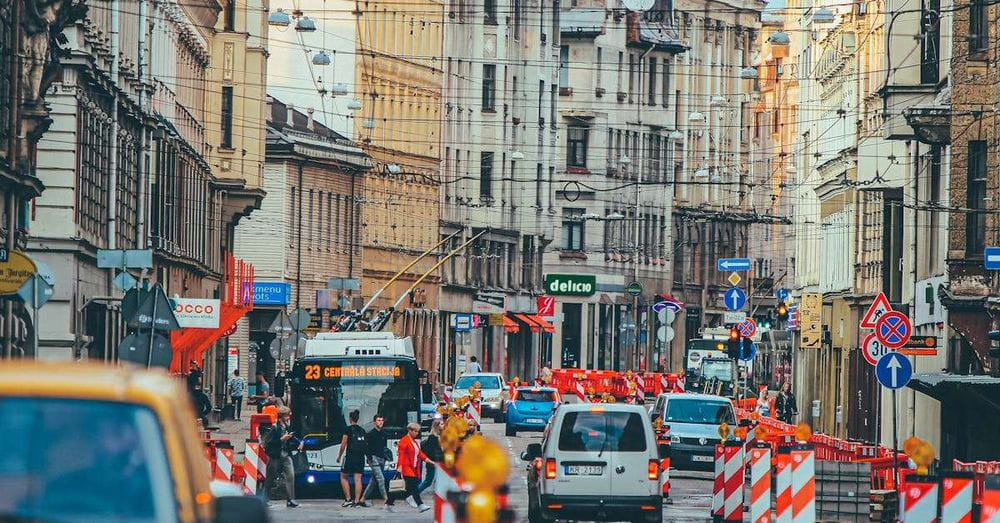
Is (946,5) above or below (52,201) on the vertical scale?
above

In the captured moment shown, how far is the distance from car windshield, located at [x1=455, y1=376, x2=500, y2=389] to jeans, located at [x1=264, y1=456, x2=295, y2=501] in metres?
37.4

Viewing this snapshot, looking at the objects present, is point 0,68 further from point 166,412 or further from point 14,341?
point 166,412

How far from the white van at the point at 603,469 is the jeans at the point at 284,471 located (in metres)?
6.79

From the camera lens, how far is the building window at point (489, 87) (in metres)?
112

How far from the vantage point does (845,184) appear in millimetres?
72812

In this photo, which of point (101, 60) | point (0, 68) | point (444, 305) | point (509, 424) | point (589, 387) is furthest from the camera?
point (444, 305)

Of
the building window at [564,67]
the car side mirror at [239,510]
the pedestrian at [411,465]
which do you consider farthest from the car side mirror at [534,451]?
the building window at [564,67]

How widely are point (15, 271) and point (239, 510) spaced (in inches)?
862

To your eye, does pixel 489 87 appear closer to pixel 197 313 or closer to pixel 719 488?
pixel 197 313

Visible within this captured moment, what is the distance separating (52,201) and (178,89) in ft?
Answer: 65.6

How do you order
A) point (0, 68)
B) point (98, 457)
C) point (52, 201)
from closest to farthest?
Answer: point (98, 457)
point (0, 68)
point (52, 201)

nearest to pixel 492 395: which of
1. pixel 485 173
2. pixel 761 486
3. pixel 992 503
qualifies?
pixel 485 173

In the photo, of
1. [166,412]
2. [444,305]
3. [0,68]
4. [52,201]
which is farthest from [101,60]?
[444,305]

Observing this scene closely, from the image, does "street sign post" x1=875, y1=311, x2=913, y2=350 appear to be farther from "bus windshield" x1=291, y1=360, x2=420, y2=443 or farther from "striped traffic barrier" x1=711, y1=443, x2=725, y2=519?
"bus windshield" x1=291, y1=360, x2=420, y2=443
